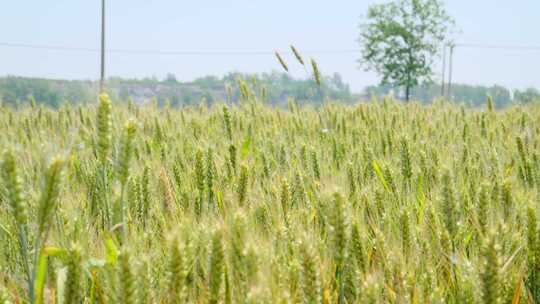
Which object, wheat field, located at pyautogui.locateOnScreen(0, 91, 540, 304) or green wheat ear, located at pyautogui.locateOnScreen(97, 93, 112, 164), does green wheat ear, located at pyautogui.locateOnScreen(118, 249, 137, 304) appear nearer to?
wheat field, located at pyautogui.locateOnScreen(0, 91, 540, 304)

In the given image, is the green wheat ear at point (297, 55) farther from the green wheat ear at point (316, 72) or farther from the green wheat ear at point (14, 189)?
the green wheat ear at point (14, 189)

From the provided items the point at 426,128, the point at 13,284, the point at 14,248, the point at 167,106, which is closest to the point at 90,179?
the point at 14,248

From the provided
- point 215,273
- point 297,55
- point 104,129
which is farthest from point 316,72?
point 215,273

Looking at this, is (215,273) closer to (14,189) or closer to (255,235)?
(255,235)

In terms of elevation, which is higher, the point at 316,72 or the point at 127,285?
the point at 316,72

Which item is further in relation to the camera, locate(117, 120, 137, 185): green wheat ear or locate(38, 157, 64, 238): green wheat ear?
locate(117, 120, 137, 185): green wheat ear

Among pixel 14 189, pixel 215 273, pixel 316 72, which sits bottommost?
pixel 215 273

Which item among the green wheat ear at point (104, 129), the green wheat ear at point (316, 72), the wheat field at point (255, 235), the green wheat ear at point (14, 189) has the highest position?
the green wheat ear at point (316, 72)

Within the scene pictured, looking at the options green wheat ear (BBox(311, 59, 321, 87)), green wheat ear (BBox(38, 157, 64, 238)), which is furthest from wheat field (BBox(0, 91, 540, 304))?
green wheat ear (BBox(311, 59, 321, 87))

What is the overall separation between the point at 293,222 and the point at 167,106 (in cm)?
512

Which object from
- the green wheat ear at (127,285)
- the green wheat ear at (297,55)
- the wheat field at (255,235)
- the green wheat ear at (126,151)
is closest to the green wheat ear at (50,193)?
the wheat field at (255,235)

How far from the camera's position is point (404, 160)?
2.27 m

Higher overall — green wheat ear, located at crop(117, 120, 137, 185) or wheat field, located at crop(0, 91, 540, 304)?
green wheat ear, located at crop(117, 120, 137, 185)

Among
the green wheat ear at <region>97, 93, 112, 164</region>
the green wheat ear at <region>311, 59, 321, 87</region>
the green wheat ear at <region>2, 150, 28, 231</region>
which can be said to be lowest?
the green wheat ear at <region>2, 150, 28, 231</region>
